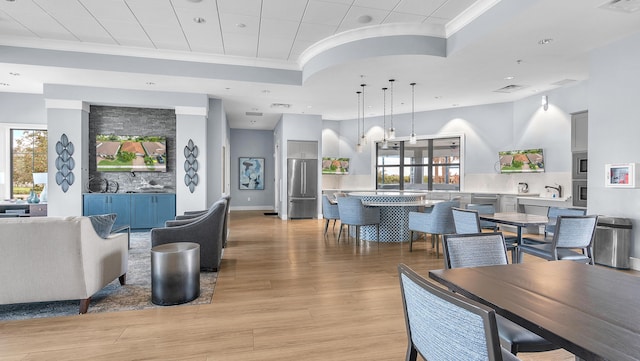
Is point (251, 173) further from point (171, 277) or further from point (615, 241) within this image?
point (615, 241)

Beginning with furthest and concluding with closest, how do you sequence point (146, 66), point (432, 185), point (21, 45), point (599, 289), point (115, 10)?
1. point (432, 185)
2. point (146, 66)
3. point (21, 45)
4. point (115, 10)
5. point (599, 289)

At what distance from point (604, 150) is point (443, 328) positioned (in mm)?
5291

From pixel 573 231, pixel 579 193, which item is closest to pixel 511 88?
pixel 579 193

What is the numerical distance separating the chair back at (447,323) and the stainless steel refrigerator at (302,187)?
849cm

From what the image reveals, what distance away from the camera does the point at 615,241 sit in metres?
4.51

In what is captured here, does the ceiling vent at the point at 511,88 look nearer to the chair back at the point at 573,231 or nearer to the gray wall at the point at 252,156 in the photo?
the chair back at the point at 573,231

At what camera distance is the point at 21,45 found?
559 cm

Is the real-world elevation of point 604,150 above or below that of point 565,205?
above

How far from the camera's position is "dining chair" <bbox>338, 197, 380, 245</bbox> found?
600cm

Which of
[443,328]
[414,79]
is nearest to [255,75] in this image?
[414,79]

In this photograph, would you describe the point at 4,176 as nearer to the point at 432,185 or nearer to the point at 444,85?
the point at 444,85

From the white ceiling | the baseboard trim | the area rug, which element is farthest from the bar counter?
the baseboard trim

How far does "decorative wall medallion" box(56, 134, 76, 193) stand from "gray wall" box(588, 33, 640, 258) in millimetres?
9289

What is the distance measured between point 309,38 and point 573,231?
176 inches
